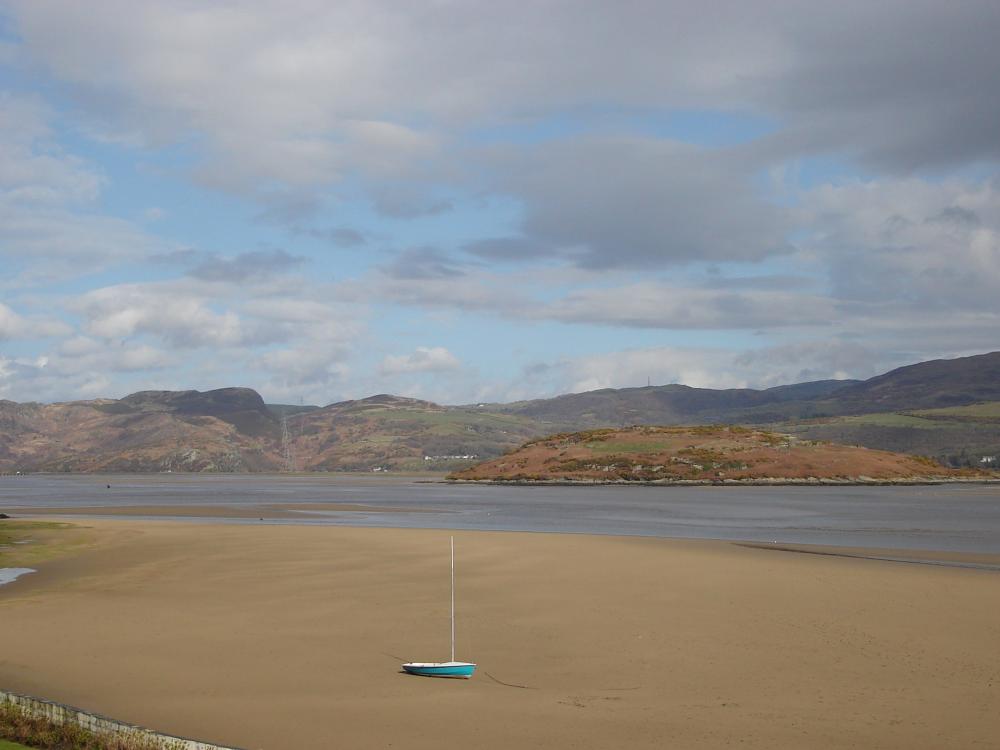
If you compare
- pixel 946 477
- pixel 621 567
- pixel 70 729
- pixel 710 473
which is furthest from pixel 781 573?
pixel 946 477

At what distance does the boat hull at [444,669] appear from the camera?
1666 cm

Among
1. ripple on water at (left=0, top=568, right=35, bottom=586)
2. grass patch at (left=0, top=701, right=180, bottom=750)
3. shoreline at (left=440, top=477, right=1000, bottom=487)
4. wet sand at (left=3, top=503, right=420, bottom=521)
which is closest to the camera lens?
grass patch at (left=0, top=701, right=180, bottom=750)

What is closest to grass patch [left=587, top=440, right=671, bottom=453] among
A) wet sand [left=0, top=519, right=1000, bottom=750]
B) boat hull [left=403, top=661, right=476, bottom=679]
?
wet sand [left=0, top=519, right=1000, bottom=750]

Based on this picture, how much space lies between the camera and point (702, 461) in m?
141

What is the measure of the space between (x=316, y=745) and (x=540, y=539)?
2963 cm

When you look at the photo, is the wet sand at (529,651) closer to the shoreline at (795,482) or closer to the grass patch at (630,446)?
the shoreline at (795,482)

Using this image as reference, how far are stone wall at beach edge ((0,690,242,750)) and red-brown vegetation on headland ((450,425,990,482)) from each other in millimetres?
121477

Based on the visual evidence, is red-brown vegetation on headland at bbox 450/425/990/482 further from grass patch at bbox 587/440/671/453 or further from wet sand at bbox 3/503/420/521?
wet sand at bbox 3/503/420/521

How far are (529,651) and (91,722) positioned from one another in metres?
8.75

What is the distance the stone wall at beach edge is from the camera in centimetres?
1176

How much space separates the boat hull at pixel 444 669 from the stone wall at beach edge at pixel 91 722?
4.73 m

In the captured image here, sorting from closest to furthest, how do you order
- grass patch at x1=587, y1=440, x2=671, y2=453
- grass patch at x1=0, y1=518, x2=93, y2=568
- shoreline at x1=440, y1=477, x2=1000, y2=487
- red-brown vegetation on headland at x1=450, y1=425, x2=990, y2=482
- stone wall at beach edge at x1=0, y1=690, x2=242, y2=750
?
1. stone wall at beach edge at x1=0, y1=690, x2=242, y2=750
2. grass patch at x1=0, y1=518, x2=93, y2=568
3. shoreline at x1=440, y1=477, x2=1000, y2=487
4. red-brown vegetation on headland at x1=450, y1=425, x2=990, y2=482
5. grass patch at x1=587, y1=440, x2=671, y2=453

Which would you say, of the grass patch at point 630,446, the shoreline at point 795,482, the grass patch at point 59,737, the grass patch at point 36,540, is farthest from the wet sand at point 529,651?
the grass patch at point 630,446

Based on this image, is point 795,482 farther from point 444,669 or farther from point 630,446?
point 444,669
